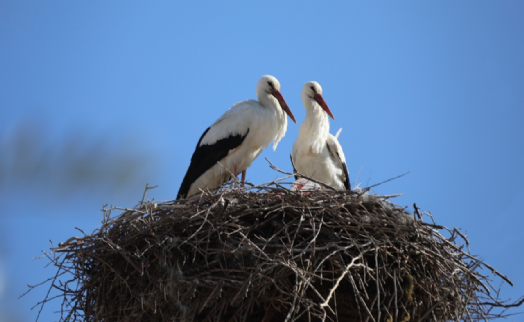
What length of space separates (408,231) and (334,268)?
1.65 ft

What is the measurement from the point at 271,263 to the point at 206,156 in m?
2.55

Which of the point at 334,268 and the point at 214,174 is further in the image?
the point at 214,174

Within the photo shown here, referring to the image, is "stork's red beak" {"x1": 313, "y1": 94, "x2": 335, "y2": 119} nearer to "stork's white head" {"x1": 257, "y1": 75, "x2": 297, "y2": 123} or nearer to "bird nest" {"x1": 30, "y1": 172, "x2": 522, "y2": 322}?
"stork's white head" {"x1": 257, "y1": 75, "x2": 297, "y2": 123}

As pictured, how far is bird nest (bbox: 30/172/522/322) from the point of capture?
3.76 m

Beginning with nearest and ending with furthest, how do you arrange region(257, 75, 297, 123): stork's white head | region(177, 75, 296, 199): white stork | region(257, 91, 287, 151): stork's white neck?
1. region(177, 75, 296, 199): white stork
2. region(257, 91, 287, 151): stork's white neck
3. region(257, 75, 297, 123): stork's white head

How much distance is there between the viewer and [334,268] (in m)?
3.86

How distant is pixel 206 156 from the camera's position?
19.9 feet

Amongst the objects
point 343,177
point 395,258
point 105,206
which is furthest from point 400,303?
point 343,177

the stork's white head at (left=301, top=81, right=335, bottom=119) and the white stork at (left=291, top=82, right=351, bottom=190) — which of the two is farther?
the stork's white head at (left=301, top=81, right=335, bottom=119)

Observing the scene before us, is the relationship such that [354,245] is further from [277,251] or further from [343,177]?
[343,177]

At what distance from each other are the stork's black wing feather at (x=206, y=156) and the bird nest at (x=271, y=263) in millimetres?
1746

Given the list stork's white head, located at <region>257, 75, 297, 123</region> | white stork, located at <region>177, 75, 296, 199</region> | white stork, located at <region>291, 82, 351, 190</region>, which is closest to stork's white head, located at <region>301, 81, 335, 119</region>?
white stork, located at <region>291, 82, 351, 190</region>

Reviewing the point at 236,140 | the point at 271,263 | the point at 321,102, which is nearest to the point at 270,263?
the point at 271,263

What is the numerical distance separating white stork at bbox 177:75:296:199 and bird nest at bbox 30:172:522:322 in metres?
1.77
